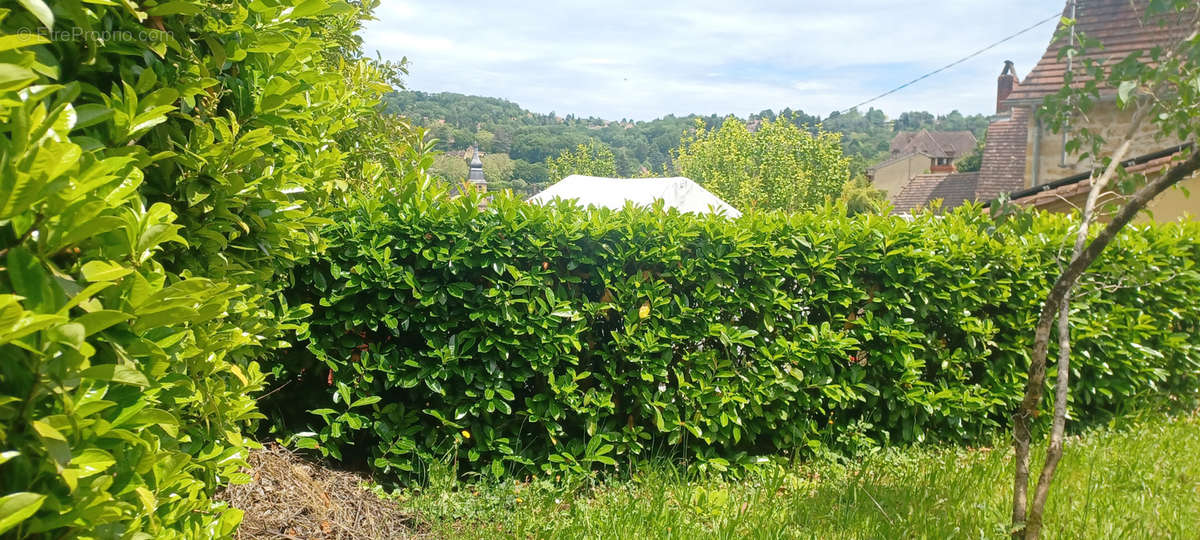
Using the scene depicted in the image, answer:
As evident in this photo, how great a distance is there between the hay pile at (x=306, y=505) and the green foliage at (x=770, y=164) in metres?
30.5

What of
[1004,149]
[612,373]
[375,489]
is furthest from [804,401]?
[1004,149]

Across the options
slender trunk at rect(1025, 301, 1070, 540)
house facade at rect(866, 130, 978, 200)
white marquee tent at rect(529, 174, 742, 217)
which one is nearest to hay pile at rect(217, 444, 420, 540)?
slender trunk at rect(1025, 301, 1070, 540)

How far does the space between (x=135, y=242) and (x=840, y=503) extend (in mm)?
3823

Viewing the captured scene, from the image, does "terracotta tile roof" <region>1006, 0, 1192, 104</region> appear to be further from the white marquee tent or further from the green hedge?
the green hedge

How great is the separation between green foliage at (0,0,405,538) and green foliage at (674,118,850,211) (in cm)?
3175

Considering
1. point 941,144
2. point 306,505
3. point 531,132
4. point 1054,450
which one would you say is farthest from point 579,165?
point 941,144

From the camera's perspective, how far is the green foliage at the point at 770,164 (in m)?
34.3

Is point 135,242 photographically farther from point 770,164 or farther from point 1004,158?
point 770,164

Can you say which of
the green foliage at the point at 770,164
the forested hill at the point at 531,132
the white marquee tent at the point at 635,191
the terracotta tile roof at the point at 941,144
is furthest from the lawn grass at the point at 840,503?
the terracotta tile roof at the point at 941,144

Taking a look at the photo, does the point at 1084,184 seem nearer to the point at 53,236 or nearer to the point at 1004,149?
the point at 53,236

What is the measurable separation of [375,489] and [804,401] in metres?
3.04

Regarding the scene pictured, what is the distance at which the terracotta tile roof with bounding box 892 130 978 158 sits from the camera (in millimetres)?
84438

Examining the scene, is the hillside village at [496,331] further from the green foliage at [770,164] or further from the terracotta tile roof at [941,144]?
the terracotta tile roof at [941,144]

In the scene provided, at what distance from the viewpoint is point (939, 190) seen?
139ft
